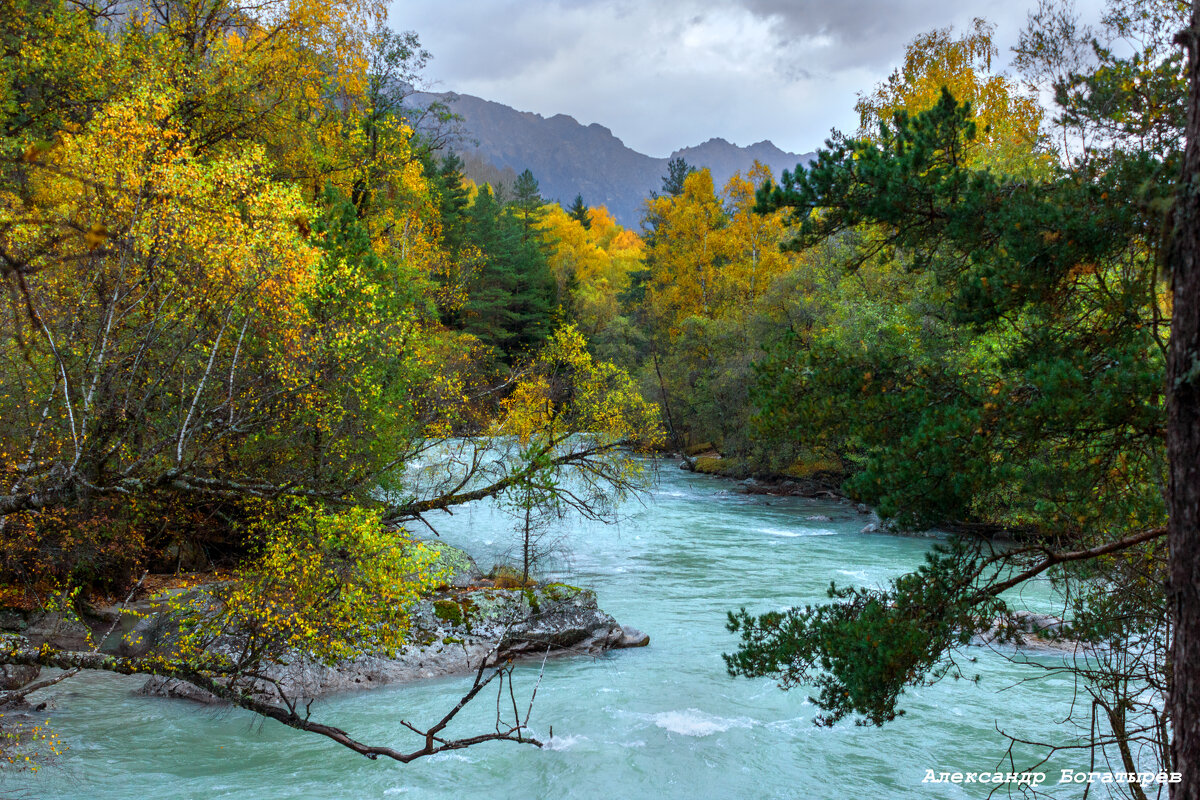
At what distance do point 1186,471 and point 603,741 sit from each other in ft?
22.8

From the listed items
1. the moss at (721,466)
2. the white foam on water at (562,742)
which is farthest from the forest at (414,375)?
the moss at (721,466)

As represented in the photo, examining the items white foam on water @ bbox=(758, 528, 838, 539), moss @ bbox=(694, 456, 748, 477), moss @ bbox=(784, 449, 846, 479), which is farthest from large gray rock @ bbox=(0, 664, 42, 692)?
moss @ bbox=(694, 456, 748, 477)

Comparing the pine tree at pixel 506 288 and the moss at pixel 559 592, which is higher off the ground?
the pine tree at pixel 506 288

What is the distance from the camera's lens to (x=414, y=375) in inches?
561

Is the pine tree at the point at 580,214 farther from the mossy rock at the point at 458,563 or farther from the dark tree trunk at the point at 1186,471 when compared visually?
the dark tree trunk at the point at 1186,471

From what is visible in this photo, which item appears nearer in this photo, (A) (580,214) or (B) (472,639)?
(B) (472,639)

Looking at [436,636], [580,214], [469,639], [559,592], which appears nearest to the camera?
[436,636]

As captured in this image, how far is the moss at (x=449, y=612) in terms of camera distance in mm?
11406

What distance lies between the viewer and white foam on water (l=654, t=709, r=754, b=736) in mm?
9258

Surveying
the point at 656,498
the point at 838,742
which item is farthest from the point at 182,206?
the point at 656,498

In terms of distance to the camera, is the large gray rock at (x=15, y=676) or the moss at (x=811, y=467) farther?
the moss at (x=811, y=467)

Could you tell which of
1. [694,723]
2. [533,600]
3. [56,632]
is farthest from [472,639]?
[56,632]

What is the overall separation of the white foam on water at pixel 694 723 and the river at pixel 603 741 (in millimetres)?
24

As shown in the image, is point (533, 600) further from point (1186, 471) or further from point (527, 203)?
point (527, 203)
